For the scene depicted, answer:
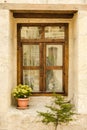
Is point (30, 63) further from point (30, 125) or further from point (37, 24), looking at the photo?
point (30, 125)

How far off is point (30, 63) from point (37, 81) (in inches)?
17.0

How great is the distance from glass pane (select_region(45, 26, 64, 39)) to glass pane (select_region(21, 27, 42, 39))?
0.57ft

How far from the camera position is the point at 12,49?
7.04 m

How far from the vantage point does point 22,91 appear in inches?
266

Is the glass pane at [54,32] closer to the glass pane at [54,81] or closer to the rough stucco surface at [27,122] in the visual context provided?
the glass pane at [54,81]

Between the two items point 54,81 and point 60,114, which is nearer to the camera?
point 60,114

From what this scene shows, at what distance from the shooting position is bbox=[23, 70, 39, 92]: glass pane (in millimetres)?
7383

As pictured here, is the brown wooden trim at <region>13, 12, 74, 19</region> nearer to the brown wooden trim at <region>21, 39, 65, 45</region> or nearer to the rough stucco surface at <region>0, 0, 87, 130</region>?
the rough stucco surface at <region>0, 0, 87, 130</region>

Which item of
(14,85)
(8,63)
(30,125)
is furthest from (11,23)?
(30,125)

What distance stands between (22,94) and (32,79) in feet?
2.34

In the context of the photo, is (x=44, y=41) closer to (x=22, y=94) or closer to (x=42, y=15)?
(x=42, y=15)

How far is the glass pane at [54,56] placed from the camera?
289 inches

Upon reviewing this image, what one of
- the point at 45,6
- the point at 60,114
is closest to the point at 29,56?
the point at 45,6

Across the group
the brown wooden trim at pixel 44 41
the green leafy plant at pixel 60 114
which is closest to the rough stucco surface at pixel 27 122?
the green leafy plant at pixel 60 114
